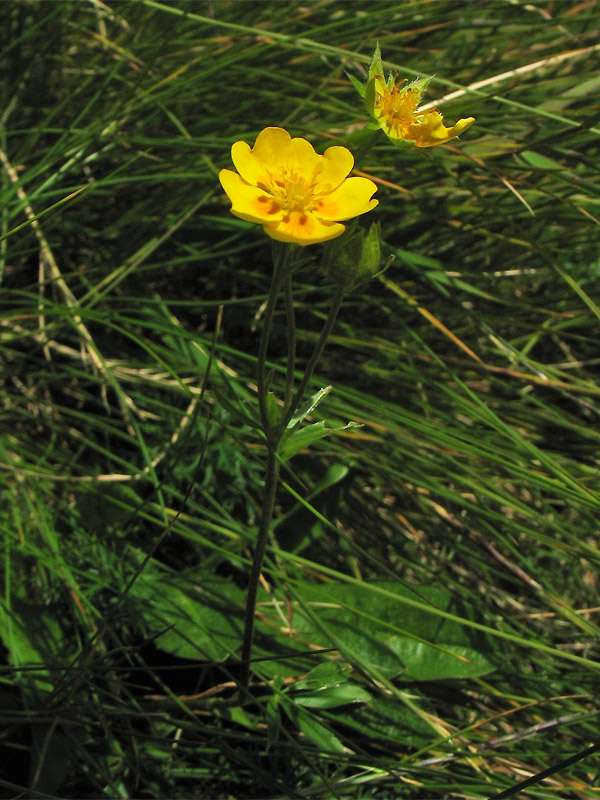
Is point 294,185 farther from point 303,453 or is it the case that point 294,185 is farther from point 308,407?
point 303,453

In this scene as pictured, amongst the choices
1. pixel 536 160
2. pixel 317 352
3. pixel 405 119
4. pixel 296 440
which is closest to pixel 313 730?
pixel 296 440

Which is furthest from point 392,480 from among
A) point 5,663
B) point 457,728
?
point 5,663

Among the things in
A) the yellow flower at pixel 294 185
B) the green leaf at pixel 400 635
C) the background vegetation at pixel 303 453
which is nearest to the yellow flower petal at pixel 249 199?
the yellow flower at pixel 294 185

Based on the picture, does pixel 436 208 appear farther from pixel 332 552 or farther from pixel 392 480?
pixel 332 552

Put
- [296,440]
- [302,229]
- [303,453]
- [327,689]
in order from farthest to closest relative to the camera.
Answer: [303,453], [327,689], [296,440], [302,229]

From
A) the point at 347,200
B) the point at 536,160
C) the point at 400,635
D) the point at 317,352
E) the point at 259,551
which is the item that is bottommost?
the point at 400,635

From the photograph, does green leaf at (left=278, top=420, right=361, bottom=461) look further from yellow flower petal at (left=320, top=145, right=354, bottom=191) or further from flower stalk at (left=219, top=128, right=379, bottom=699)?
yellow flower petal at (left=320, top=145, right=354, bottom=191)

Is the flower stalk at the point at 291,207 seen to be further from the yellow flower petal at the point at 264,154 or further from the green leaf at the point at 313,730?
the green leaf at the point at 313,730

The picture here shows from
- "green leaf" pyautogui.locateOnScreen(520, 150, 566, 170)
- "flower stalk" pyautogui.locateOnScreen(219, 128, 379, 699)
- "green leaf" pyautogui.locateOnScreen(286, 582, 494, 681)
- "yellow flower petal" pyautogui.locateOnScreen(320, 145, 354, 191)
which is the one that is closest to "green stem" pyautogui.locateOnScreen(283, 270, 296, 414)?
"flower stalk" pyautogui.locateOnScreen(219, 128, 379, 699)
